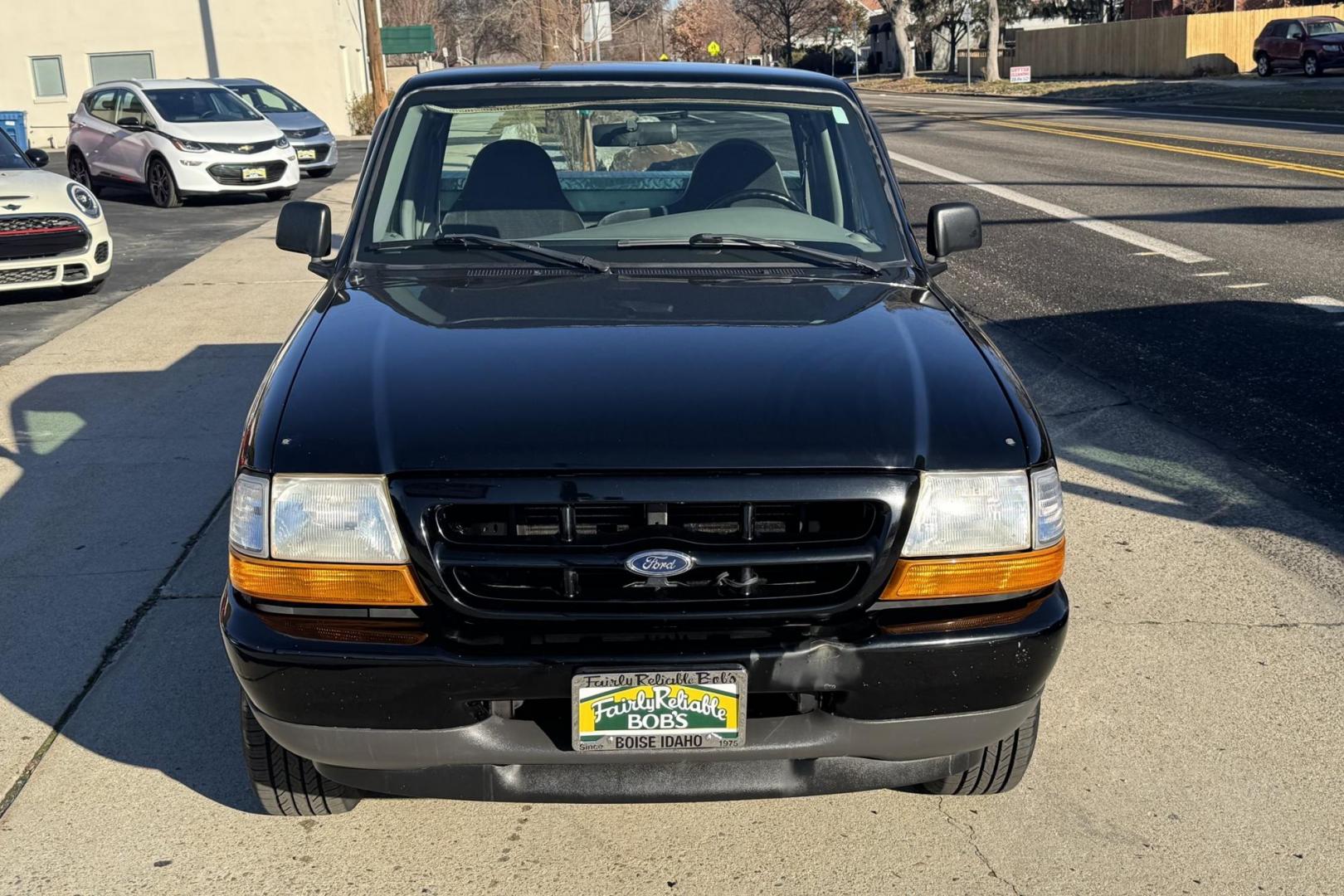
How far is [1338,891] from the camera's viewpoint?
3.01 meters

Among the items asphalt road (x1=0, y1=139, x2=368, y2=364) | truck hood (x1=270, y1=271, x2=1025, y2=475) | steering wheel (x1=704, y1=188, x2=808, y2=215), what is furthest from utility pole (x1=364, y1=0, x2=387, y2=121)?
truck hood (x1=270, y1=271, x2=1025, y2=475)

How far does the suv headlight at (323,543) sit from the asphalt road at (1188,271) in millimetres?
4175

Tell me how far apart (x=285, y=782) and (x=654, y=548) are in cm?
111

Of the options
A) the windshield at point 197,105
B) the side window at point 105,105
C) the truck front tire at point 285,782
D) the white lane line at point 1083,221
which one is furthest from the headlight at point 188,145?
the truck front tire at point 285,782

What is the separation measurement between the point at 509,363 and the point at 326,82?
113 feet

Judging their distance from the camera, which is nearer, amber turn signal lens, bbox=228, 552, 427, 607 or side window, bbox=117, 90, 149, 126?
amber turn signal lens, bbox=228, 552, 427, 607

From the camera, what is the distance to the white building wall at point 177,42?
34.1m

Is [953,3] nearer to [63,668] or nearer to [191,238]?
[191,238]

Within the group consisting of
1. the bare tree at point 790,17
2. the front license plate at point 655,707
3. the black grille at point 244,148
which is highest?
the bare tree at point 790,17

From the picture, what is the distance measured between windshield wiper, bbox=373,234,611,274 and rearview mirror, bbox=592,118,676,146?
3.56 ft

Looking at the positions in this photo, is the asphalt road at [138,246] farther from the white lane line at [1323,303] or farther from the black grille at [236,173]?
the white lane line at [1323,303]

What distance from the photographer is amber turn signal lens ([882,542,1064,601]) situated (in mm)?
2793

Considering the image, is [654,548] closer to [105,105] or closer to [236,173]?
[236,173]

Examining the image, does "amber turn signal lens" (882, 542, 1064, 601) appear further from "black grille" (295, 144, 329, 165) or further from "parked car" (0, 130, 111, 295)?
"black grille" (295, 144, 329, 165)
